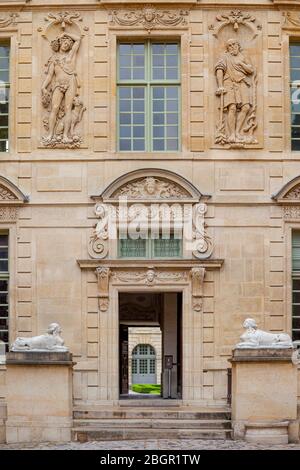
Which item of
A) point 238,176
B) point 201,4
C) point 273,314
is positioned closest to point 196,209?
point 238,176

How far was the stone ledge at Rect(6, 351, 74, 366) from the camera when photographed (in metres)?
18.8

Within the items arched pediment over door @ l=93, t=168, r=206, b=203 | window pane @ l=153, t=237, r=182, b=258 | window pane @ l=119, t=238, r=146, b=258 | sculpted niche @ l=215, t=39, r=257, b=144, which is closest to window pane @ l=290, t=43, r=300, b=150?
sculpted niche @ l=215, t=39, r=257, b=144

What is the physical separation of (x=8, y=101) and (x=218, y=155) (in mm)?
3995

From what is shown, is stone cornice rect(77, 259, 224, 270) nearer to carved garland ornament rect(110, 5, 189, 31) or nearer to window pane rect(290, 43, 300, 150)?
window pane rect(290, 43, 300, 150)

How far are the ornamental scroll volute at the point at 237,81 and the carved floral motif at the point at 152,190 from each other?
43.4 inches

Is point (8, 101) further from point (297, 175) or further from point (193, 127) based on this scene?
point (297, 175)

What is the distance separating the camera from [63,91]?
21.6 metres

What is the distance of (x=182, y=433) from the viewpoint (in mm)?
18688

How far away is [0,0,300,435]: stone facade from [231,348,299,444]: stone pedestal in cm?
227

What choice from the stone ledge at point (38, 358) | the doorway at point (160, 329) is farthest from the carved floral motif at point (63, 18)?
the stone ledge at point (38, 358)

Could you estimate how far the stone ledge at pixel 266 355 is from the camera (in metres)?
18.7

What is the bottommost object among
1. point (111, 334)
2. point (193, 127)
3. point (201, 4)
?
point (111, 334)

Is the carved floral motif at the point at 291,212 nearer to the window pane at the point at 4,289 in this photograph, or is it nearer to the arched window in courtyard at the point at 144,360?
the window pane at the point at 4,289

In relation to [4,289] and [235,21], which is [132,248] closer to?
[4,289]
